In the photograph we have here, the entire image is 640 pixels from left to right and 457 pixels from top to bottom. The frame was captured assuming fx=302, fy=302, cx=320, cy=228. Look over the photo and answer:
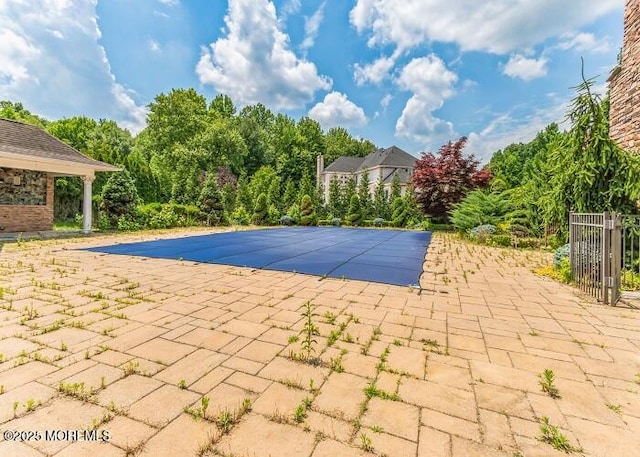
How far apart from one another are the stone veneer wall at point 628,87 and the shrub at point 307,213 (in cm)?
1336

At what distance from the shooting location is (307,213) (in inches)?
707

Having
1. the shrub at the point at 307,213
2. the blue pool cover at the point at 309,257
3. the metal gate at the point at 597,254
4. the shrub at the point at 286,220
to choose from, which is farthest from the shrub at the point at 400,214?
the metal gate at the point at 597,254

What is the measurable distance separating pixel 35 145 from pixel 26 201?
80.0 inches

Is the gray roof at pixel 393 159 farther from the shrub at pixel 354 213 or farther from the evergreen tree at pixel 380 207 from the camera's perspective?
the shrub at pixel 354 213

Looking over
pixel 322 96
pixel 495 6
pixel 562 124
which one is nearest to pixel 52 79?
pixel 495 6

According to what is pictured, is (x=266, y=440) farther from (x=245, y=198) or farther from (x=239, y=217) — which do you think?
(x=245, y=198)

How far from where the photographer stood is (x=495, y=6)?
715 cm

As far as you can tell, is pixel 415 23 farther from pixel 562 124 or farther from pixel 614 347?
pixel 614 347

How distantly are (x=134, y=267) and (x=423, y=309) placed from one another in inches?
192

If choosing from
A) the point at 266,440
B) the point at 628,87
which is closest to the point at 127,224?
the point at 266,440

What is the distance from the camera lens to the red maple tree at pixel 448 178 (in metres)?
14.5

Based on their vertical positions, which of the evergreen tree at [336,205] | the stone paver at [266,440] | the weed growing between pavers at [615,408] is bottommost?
the weed growing between pavers at [615,408]

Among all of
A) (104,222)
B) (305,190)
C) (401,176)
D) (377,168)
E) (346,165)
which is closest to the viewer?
(104,222)

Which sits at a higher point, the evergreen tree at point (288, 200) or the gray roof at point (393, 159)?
the gray roof at point (393, 159)
